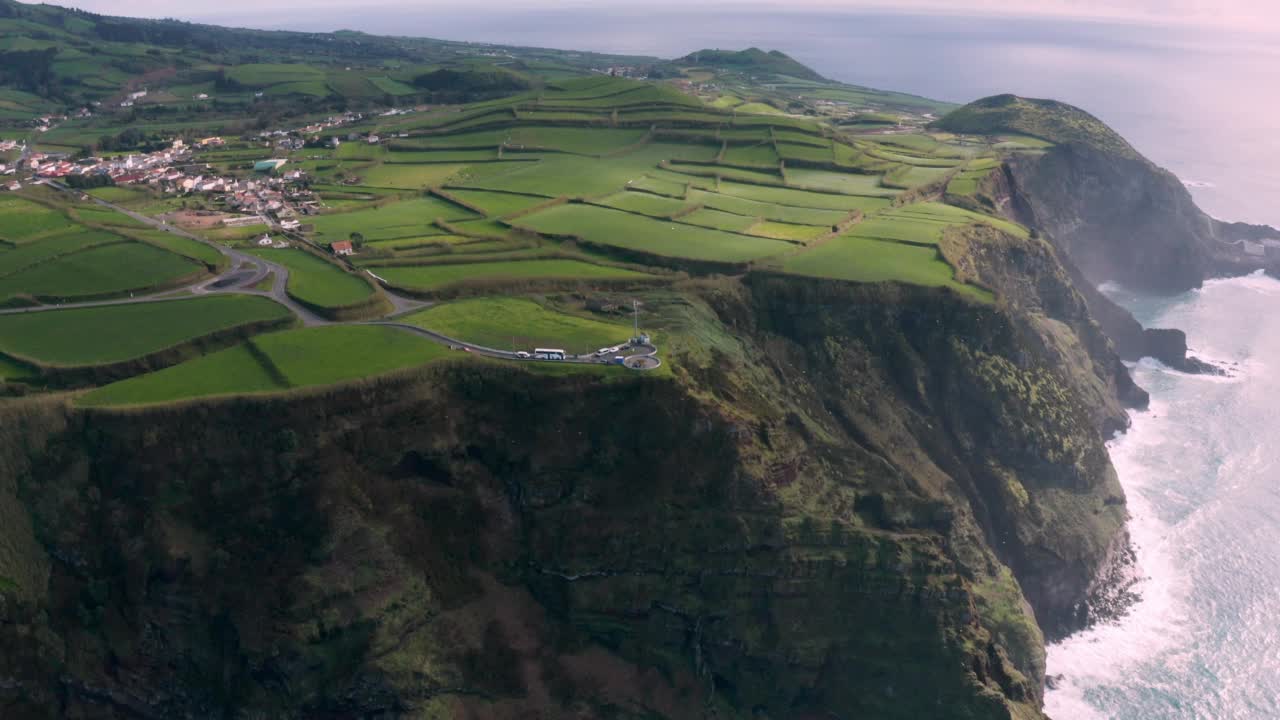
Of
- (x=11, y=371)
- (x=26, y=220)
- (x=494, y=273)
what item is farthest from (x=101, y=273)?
(x=494, y=273)

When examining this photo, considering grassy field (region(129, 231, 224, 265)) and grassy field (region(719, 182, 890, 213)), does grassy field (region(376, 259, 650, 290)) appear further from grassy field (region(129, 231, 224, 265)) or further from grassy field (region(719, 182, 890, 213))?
grassy field (region(719, 182, 890, 213))

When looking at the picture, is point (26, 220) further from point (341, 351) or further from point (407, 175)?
point (341, 351)

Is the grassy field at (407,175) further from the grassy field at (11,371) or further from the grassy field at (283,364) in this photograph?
the grassy field at (11,371)

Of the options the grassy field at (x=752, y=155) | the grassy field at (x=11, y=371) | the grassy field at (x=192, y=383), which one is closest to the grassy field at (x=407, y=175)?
the grassy field at (x=752, y=155)

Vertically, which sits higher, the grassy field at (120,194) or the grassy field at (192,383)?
the grassy field at (120,194)

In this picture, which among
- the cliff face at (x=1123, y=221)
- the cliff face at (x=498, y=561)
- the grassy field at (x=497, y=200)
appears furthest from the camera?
the cliff face at (x=1123, y=221)

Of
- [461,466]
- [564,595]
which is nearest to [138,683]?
[461,466]

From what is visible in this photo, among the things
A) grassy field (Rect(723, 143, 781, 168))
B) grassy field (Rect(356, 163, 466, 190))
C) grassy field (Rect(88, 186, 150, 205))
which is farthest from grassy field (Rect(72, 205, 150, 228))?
grassy field (Rect(723, 143, 781, 168))
